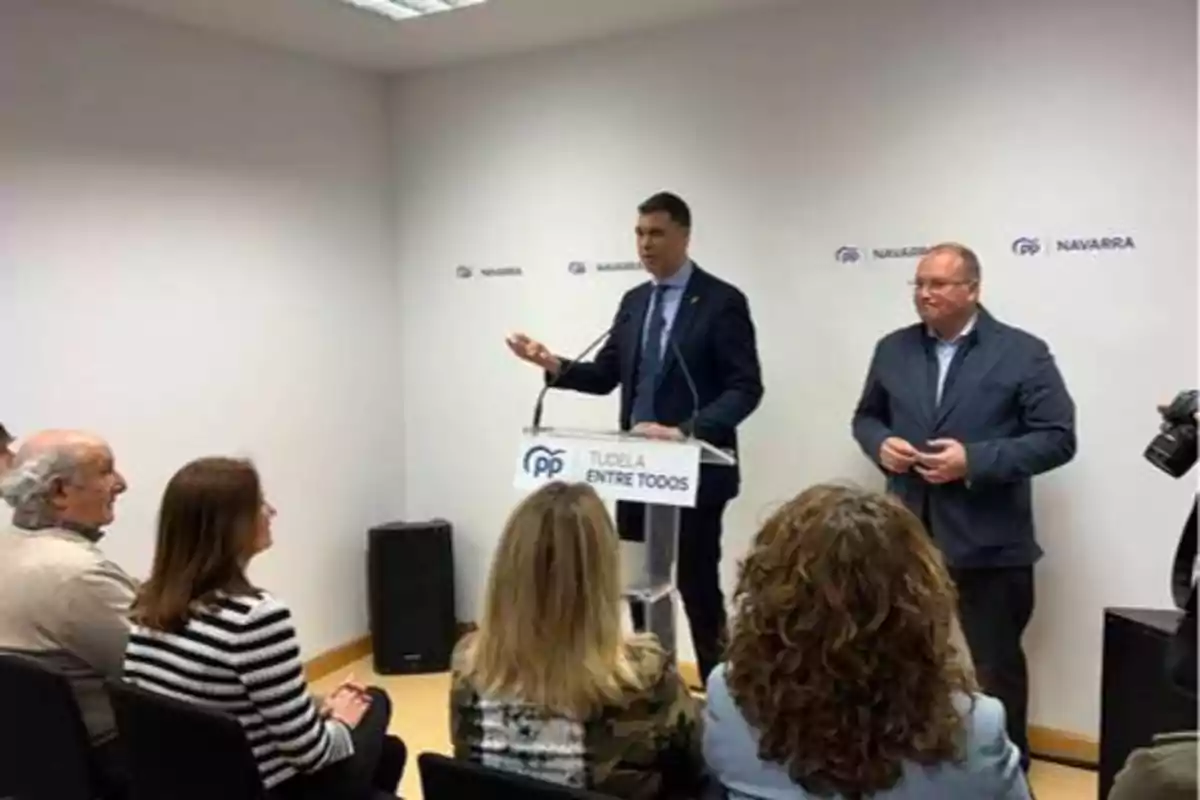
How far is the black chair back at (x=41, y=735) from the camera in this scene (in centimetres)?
222

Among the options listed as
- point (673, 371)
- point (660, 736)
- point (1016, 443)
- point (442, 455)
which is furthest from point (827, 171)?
point (660, 736)

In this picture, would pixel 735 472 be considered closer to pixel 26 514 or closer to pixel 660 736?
pixel 660 736

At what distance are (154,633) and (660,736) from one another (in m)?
0.98

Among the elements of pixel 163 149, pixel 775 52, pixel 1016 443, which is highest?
pixel 775 52

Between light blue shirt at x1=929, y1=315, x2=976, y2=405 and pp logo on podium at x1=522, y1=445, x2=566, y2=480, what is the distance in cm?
117

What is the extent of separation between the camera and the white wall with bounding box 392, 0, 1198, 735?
11.6 ft

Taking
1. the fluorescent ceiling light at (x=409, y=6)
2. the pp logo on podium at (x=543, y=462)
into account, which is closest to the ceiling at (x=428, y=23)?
the fluorescent ceiling light at (x=409, y=6)

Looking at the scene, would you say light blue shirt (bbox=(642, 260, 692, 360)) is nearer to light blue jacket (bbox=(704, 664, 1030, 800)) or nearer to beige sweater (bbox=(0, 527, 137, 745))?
beige sweater (bbox=(0, 527, 137, 745))

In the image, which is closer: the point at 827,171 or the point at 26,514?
the point at 26,514

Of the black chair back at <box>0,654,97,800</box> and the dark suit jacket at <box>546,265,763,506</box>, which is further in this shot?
the dark suit jacket at <box>546,265,763,506</box>

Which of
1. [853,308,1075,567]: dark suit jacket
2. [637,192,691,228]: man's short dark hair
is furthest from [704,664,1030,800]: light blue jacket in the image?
[637,192,691,228]: man's short dark hair

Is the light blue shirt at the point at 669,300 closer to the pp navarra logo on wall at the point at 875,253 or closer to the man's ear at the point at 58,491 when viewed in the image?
the pp navarra logo on wall at the point at 875,253

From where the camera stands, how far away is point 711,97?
4.27 metres

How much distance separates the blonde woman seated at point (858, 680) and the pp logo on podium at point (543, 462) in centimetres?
171
